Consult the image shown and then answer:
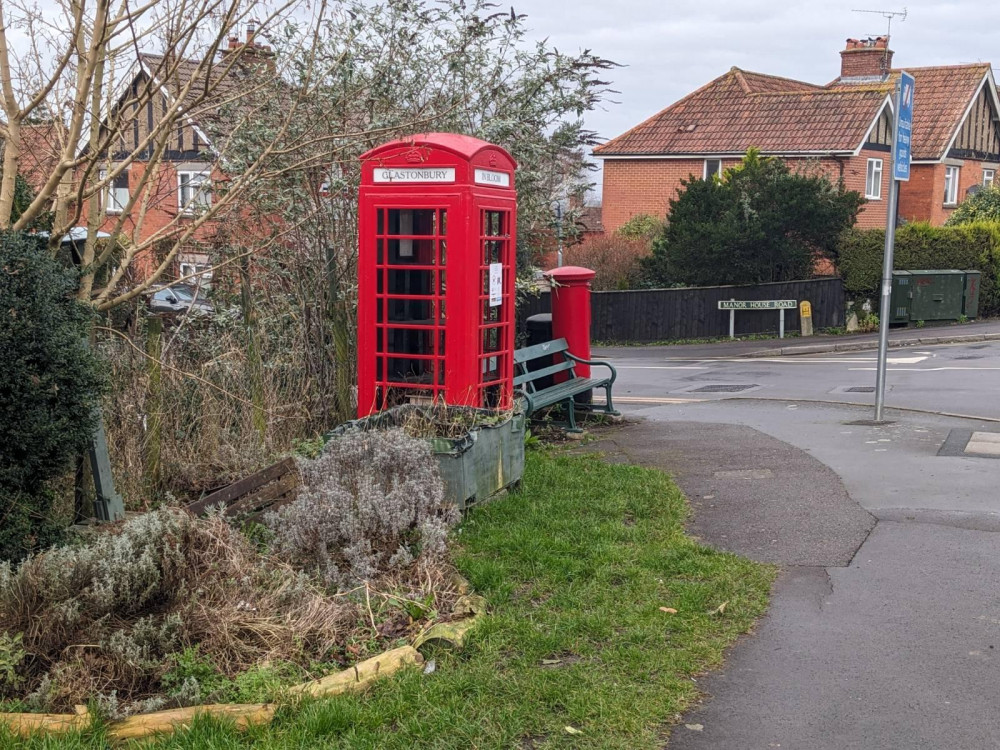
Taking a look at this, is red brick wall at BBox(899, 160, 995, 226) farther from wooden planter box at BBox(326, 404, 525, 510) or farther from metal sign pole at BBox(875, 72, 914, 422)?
wooden planter box at BBox(326, 404, 525, 510)

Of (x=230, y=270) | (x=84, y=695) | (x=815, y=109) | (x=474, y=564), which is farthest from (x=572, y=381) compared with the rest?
(x=815, y=109)

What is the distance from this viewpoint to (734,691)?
4734 mm

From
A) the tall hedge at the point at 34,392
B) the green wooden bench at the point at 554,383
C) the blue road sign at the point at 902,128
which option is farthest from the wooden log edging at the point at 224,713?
the blue road sign at the point at 902,128

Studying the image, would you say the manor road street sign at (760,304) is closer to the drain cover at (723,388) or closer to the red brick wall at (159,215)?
the drain cover at (723,388)

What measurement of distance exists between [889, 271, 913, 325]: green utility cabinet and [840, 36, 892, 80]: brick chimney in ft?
54.6

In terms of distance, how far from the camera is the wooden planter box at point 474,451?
7.02 metres

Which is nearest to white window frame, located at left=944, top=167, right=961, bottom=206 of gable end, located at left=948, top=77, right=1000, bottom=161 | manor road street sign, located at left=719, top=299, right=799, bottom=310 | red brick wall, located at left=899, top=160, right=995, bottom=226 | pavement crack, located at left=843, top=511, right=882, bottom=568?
red brick wall, located at left=899, top=160, right=995, bottom=226

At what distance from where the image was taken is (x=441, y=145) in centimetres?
808

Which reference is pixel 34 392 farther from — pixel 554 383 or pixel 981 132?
pixel 981 132

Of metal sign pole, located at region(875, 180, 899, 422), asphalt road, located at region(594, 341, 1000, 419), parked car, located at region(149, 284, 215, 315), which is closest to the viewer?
metal sign pole, located at region(875, 180, 899, 422)

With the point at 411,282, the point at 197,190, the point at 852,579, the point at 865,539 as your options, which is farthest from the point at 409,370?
the point at 852,579

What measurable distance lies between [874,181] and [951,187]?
5445 millimetres


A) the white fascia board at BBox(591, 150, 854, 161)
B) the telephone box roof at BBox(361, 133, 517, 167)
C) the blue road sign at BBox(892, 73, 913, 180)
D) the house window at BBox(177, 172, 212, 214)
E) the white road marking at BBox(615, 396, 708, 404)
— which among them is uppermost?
the white fascia board at BBox(591, 150, 854, 161)

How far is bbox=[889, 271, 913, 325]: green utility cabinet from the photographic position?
27719 mm
